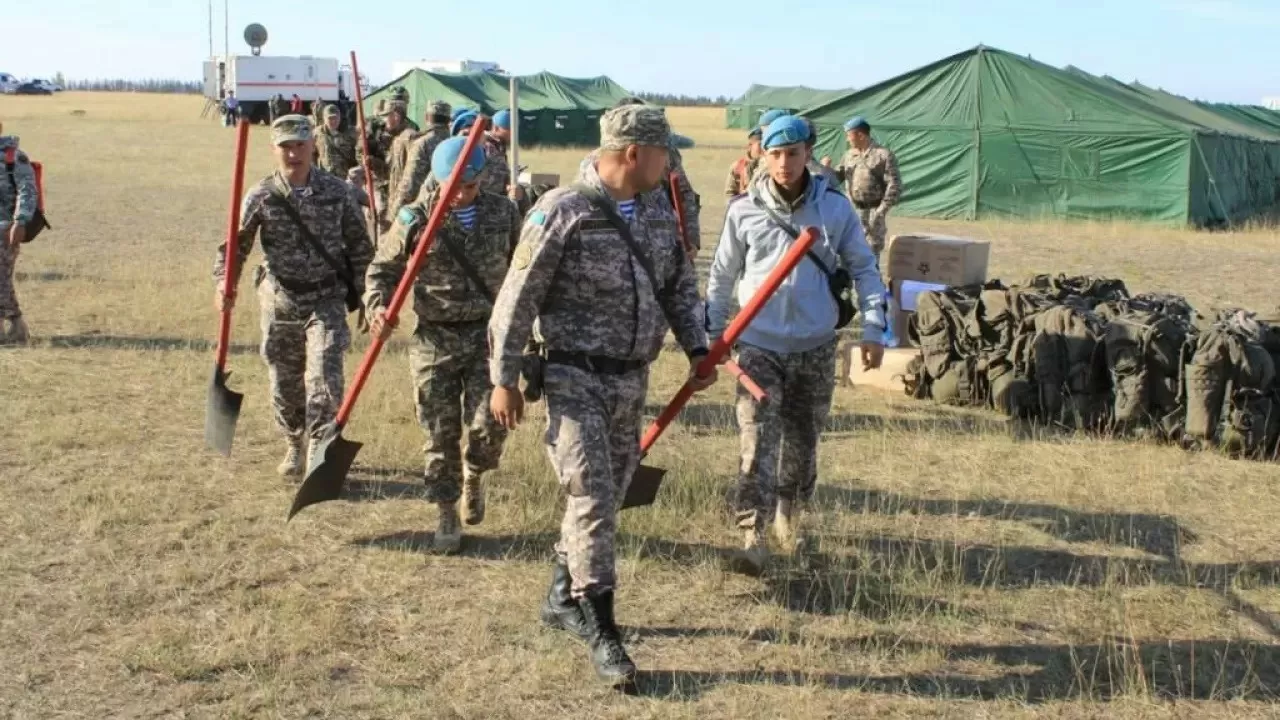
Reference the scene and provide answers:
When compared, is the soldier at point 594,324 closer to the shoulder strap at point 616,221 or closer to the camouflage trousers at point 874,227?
the shoulder strap at point 616,221

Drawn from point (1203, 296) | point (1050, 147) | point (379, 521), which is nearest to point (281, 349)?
point (379, 521)

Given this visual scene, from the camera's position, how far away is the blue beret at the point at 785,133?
5.28 meters

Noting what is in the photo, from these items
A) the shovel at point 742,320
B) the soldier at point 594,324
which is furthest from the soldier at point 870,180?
the soldier at point 594,324

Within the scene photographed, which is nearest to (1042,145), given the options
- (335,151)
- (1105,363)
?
(335,151)

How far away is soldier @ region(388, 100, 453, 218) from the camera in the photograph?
9.57 meters

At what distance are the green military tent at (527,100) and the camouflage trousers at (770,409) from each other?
3385 centimetres

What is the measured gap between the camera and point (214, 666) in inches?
183

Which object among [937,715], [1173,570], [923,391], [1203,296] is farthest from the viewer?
[1203,296]

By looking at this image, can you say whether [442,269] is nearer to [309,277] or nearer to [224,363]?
[309,277]

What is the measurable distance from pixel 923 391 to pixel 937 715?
516 cm

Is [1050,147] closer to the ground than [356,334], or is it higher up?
higher up

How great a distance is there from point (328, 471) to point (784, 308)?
2222mm

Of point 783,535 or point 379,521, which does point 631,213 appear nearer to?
point 783,535

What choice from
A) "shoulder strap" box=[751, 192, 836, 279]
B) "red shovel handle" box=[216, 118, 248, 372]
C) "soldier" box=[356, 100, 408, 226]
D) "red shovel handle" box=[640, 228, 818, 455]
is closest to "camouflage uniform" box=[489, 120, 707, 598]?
"red shovel handle" box=[640, 228, 818, 455]
